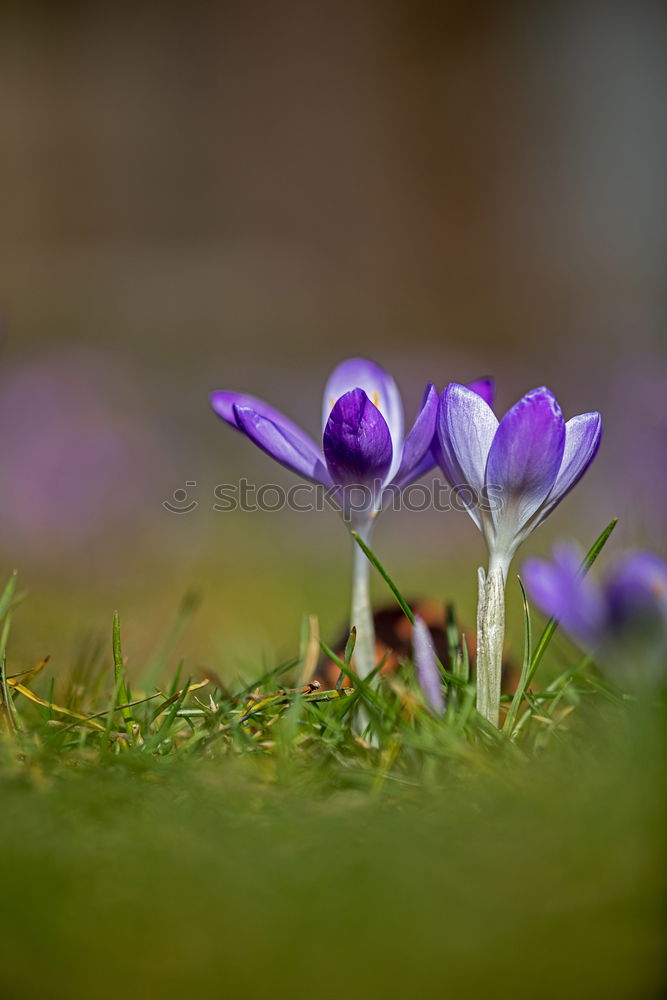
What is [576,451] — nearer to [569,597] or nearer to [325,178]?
[569,597]

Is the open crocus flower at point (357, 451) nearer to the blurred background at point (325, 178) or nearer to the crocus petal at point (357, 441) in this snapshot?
the crocus petal at point (357, 441)

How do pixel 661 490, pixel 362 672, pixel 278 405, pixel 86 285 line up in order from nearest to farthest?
1. pixel 362 672
2. pixel 661 490
3. pixel 278 405
4. pixel 86 285

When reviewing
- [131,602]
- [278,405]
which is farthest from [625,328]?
[131,602]

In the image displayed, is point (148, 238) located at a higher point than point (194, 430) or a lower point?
higher

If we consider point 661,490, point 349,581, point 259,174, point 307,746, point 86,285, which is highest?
point 259,174

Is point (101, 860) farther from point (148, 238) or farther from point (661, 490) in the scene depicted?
point (148, 238)

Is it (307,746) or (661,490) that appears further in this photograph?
(661,490)

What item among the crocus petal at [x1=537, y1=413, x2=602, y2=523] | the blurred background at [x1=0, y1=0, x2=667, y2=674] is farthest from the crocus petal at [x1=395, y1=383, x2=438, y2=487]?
the blurred background at [x1=0, y1=0, x2=667, y2=674]
